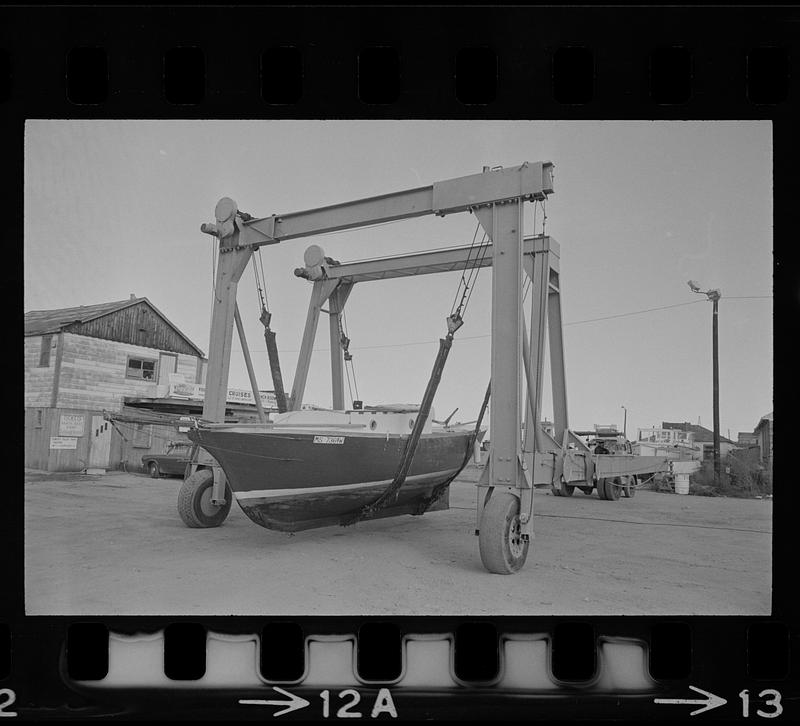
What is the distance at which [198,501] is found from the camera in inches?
444

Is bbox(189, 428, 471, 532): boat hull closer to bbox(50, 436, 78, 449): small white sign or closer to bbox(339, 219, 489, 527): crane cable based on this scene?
bbox(339, 219, 489, 527): crane cable

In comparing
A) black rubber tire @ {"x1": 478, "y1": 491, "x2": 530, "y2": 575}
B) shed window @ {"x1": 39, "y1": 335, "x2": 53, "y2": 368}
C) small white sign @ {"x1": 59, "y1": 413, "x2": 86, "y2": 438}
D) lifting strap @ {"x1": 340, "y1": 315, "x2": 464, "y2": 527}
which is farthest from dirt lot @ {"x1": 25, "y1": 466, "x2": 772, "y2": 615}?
shed window @ {"x1": 39, "y1": 335, "x2": 53, "y2": 368}

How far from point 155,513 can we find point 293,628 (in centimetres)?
948

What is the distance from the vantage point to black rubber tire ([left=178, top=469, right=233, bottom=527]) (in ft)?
36.9

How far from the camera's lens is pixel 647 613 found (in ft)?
23.4

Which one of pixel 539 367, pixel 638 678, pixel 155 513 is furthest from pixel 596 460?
pixel 638 678

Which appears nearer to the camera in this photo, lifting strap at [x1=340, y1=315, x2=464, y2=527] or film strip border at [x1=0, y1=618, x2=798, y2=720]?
film strip border at [x1=0, y1=618, x2=798, y2=720]

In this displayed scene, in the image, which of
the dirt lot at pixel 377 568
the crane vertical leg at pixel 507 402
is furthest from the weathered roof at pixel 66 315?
the crane vertical leg at pixel 507 402

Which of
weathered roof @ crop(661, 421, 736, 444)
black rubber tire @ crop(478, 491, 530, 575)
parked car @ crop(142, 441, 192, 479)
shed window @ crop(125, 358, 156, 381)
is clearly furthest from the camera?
weathered roof @ crop(661, 421, 736, 444)

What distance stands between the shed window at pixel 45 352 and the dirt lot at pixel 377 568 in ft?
42.7

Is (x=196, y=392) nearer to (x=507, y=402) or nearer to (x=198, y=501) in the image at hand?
(x=198, y=501)

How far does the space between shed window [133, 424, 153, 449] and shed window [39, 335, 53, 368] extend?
438 centimetres
